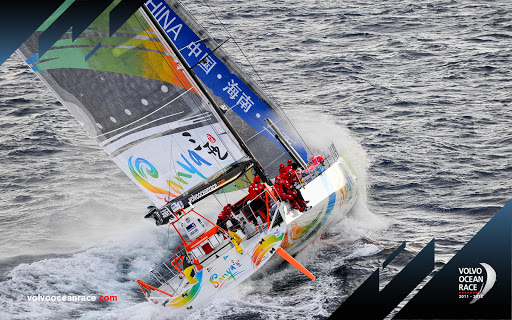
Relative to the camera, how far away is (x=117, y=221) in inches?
675

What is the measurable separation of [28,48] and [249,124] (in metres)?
6.13

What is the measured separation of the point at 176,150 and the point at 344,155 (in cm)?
610

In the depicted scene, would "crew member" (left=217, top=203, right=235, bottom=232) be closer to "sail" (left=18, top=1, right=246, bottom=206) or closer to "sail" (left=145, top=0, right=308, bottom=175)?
"sail" (left=18, top=1, right=246, bottom=206)

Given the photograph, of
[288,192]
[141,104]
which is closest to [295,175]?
[288,192]

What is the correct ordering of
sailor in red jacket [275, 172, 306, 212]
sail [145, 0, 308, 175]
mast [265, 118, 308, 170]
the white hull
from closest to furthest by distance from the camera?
the white hull
sailor in red jacket [275, 172, 306, 212]
mast [265, 118, 308, 170]
sail [145, 0, 308, 175]

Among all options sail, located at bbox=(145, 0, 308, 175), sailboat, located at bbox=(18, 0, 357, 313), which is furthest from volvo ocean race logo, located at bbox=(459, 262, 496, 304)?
sail, located at bbox=(145, 0, 308, 175)

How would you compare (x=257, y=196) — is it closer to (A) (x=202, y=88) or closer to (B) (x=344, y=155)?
(A) (x=202, y=88)

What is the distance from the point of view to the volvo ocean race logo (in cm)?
1209

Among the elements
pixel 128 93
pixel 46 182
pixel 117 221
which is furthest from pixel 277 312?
pixel 46 182

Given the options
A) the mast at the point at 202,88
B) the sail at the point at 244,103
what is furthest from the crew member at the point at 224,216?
the sail at the point at 244,103

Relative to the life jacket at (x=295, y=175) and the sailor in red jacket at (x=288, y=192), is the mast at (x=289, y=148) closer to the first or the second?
the life jacket at (x=295, y=175)

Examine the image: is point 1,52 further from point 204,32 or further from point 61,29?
point 204,32

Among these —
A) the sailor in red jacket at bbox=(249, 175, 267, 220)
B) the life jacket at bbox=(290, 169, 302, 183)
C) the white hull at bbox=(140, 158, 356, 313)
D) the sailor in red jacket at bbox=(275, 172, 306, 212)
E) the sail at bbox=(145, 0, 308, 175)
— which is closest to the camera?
the white hull at bbox=(140, 158, 356, 313)

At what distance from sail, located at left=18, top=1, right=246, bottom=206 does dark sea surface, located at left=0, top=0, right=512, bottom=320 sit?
2.52 meters
